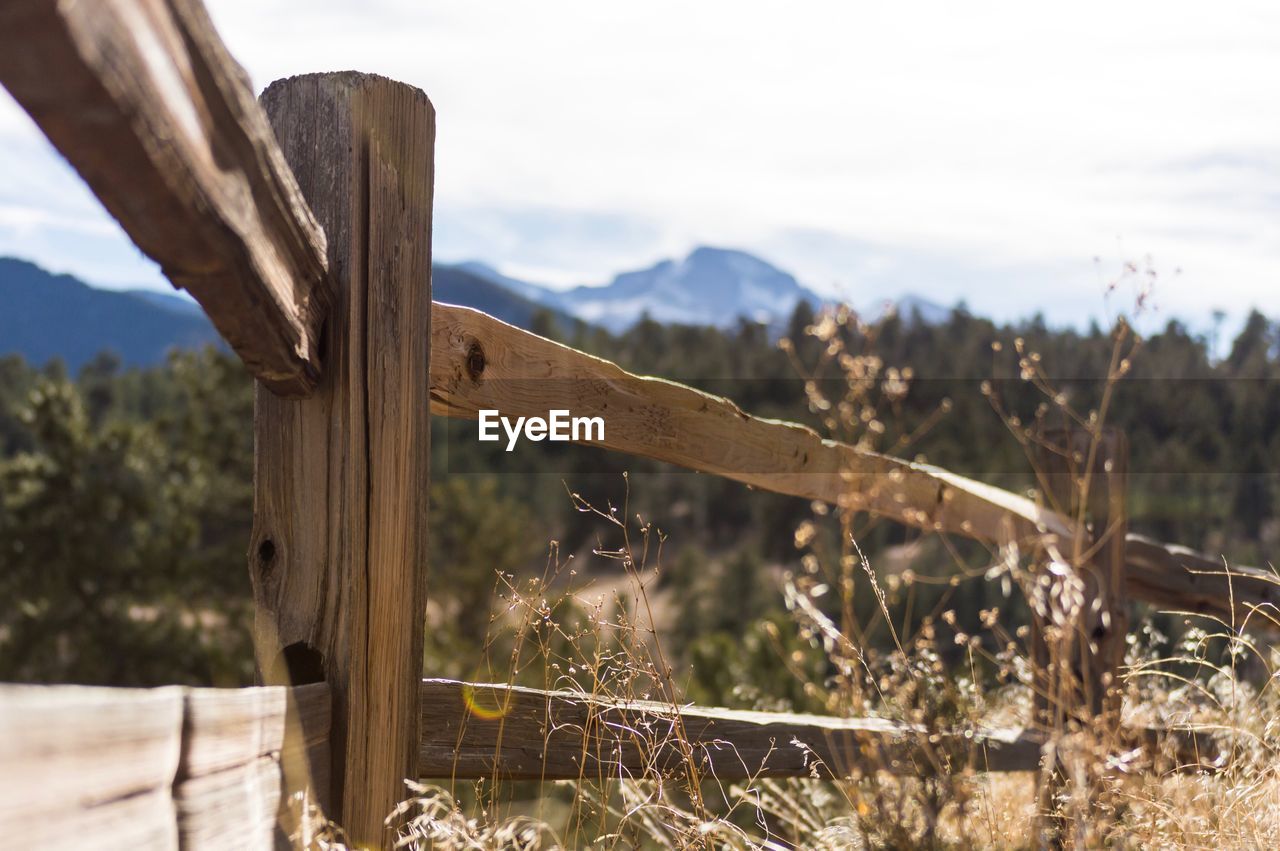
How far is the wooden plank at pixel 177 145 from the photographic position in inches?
29.3

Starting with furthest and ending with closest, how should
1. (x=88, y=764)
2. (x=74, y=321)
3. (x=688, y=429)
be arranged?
1. (x=74, y=321)
2. (x=688, y=429)
3. (x=88, y=764)

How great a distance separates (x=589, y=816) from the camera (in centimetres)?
177

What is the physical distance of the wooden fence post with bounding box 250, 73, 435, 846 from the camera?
135 cm

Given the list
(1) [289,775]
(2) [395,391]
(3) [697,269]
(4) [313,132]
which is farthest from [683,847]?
(3) [697,269]

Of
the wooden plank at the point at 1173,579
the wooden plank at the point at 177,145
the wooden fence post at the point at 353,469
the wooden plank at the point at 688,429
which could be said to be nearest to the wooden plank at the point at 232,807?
the wooden fence post at the point at 353,469

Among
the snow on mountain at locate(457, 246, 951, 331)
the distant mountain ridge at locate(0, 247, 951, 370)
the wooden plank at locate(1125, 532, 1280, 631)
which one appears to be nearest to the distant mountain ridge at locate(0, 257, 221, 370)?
the distant mountain ridge at locate(0, 247, 951, 370)

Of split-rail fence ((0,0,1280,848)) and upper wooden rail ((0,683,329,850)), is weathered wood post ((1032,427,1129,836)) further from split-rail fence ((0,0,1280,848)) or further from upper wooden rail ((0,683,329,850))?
upper wooden rail ((0,683,329,850))

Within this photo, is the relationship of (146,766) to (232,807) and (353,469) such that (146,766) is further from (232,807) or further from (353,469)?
(353,469)

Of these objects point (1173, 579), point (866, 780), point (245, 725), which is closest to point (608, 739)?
point (866, 780)

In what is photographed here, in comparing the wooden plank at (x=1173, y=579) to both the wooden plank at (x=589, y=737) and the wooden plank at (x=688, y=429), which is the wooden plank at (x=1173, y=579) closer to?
the wooden plank at (x=688, y=429)

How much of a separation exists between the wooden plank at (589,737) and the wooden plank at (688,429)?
477 millimetres

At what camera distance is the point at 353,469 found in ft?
4.44

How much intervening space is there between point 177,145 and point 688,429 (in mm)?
1388

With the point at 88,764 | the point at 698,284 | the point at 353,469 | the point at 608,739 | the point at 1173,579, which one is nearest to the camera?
the point at 88,764
